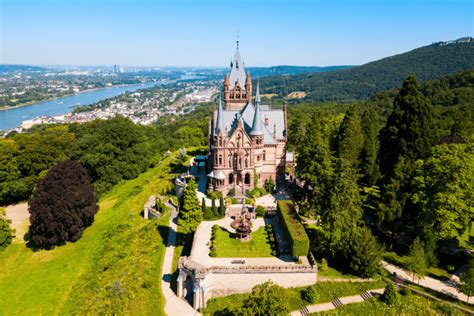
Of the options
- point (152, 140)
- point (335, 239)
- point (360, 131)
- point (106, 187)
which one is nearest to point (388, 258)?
point (335, 239)

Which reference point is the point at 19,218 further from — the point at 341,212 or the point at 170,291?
the point at 341,212

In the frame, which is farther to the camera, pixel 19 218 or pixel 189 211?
pixel 19 218

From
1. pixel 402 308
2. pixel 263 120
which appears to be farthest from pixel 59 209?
pixel 402 308

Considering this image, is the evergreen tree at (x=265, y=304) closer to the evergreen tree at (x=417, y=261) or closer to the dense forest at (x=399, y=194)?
the dense forest at (x=399, y=194)

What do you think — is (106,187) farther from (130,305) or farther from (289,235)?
(289,235)

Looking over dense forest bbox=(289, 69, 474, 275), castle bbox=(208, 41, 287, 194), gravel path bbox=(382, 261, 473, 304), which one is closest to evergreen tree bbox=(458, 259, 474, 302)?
gravel path bbox=(382, 261, 473, 304)
